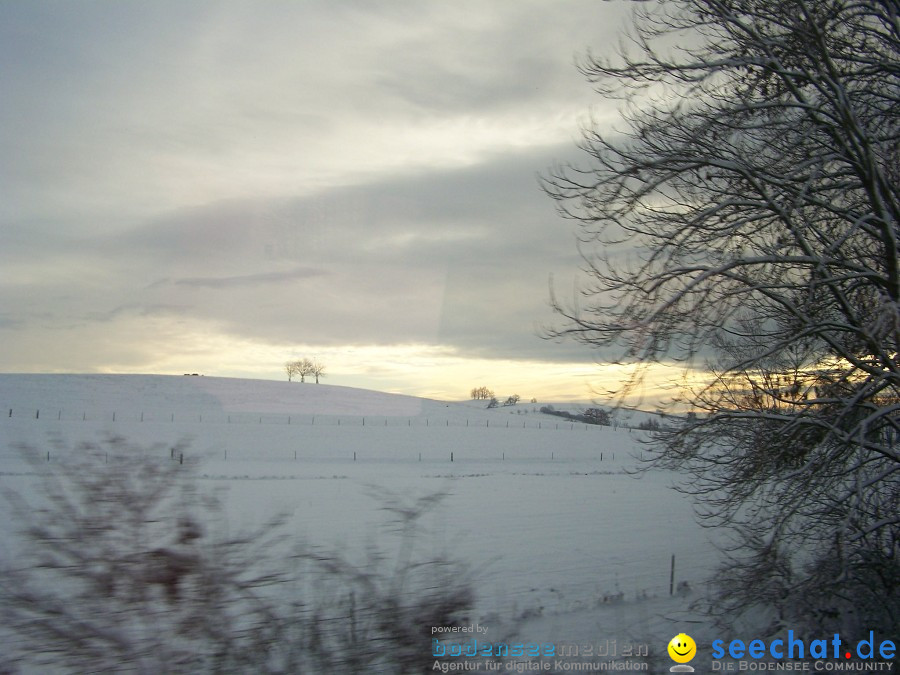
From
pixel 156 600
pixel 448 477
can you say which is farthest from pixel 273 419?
pixel 156 600

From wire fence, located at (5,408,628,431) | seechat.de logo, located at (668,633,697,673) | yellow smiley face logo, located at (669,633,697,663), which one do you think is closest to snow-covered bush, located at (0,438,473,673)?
seechat.de logo, located at (668,633,697,673)

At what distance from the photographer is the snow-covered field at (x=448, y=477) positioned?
9797 millimetres

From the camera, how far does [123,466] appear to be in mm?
4504

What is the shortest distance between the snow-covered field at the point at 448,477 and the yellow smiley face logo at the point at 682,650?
301 mm

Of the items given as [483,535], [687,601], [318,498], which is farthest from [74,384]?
[687,601]

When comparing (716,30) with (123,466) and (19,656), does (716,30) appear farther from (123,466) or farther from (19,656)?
(19,656)

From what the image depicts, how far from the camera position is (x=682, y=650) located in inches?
237

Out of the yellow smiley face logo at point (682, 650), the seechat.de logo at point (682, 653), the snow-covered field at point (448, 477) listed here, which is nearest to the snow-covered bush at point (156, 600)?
the snow-covered field at point (448, 477)

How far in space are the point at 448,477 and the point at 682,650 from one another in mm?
26230

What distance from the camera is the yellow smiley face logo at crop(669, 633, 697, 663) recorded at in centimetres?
582

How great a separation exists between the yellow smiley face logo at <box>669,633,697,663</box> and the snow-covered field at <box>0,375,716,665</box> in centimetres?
30

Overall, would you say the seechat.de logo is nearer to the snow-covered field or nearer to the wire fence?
the snow-covered field

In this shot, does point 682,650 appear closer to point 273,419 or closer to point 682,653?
point 682,653

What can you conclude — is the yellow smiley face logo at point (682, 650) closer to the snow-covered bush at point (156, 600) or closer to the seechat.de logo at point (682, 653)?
the seechat.de logo at point (682, 653)
